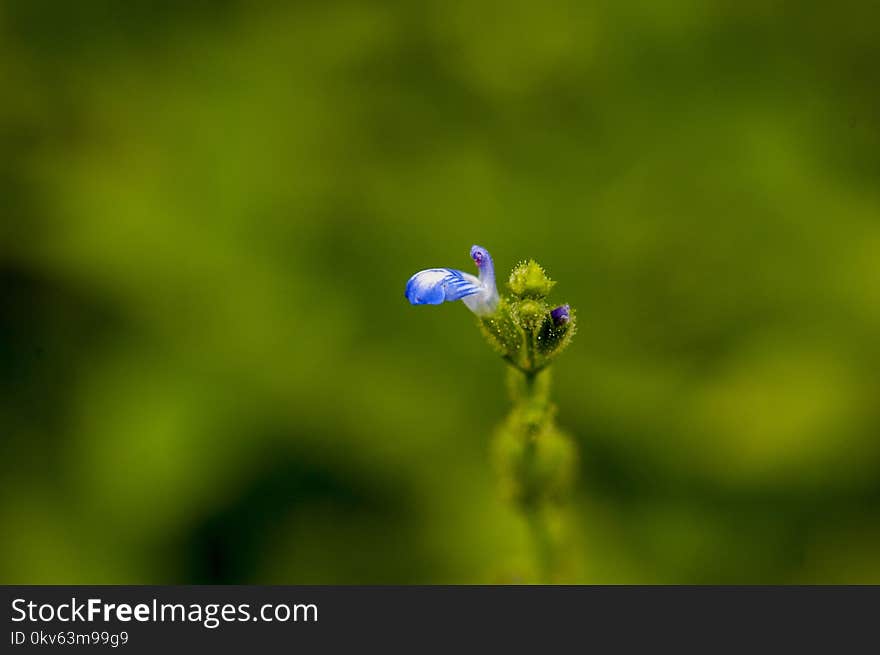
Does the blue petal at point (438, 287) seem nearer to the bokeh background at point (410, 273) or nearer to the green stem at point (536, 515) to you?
the green stem at point (536, 515)

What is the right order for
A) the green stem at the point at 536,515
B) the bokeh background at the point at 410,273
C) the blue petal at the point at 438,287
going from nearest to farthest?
the blue petal at the point at 438,287
the green stem at the point at 536,515
the bokeh background at the point at 410,273

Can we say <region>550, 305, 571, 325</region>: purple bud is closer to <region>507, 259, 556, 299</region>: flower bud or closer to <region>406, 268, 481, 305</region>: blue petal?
<region>507, 259, 556, 299</region>: flower bud

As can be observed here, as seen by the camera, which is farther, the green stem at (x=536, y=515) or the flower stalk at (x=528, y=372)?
the green stem at (x=536, y=515)

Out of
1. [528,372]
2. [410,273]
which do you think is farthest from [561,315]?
[410,273]

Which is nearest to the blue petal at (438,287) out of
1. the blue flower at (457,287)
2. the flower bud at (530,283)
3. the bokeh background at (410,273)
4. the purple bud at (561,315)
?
the blue flower at (457,287)

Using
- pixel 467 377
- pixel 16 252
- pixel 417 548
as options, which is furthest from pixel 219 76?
pixel 417 548

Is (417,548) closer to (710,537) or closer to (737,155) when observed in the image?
(710,537)

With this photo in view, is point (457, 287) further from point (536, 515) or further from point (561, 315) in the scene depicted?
point (536, 515)

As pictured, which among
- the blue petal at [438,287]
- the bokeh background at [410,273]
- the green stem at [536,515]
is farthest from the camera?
the bokeh background at [410,273]
